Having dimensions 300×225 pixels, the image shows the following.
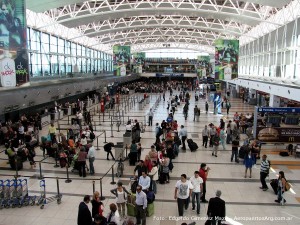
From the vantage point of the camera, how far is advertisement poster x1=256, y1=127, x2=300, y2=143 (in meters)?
15.3

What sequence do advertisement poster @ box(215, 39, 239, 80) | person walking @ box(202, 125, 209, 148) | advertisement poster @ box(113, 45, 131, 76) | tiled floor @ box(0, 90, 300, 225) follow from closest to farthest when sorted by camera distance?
tiled floor @ box(0, 90, 300, 225), person walking @ box(202, 125, 209, 148), advertisement poster @ box(215, 39, 239, 80), advertisement poster @ box(113, 45, 131, 76)

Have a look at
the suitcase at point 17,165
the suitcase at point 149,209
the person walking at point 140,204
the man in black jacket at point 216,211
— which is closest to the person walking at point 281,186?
the man in black jacket at point 216,211

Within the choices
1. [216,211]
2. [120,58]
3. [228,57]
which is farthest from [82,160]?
[120,58]

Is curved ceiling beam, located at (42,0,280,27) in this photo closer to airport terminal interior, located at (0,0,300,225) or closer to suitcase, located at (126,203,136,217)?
airport terminal interior, located at (0,0,300,225)

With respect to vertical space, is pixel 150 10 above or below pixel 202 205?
above

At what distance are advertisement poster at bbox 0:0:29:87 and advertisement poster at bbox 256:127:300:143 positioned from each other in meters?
11.8

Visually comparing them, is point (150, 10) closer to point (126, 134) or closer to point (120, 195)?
point (126, 134)

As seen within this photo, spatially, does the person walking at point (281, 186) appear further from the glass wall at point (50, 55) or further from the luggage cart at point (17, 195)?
the glass wall at point (50, 55)

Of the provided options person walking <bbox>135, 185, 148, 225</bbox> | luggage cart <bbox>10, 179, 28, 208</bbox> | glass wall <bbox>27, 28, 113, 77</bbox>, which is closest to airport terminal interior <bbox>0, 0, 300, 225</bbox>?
luggage cart <bbox>10, 179, 28, 208</bbox>

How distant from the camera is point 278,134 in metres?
15.5

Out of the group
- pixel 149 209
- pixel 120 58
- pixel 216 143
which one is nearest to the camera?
pixel 149 209

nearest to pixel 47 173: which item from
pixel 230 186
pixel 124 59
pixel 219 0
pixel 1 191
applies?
pixel 1 191

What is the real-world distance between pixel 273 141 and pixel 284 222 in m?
8.14

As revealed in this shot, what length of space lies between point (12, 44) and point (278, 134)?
1316cm
